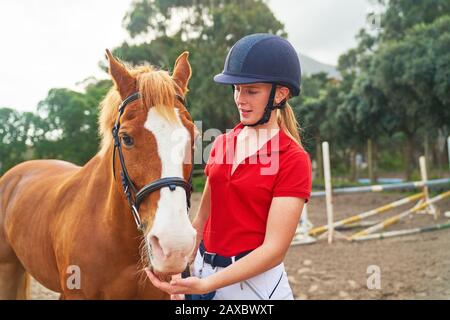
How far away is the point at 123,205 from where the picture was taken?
227 cm

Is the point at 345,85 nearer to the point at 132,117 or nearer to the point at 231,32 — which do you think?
the point at 231,32

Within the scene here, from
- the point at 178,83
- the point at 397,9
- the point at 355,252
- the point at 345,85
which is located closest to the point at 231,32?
the point at 345,85

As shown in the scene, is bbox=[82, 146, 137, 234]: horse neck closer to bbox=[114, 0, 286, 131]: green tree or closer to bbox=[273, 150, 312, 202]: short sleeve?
bbox=[273, 150, 312, 202]: short sleeve

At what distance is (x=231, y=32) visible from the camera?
72.7 ft

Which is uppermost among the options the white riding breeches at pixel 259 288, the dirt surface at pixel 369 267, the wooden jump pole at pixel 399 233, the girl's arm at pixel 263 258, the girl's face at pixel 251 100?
the girl's face at pixel 251 100

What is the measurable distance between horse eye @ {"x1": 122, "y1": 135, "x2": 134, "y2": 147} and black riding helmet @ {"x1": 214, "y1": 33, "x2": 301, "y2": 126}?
1.44ft

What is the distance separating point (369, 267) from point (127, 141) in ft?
15.4

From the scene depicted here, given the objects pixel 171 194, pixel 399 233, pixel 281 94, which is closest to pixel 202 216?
pixel 171 194

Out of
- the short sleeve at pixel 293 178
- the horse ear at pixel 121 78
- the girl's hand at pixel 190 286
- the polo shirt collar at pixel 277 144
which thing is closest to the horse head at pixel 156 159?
the horse ear at pixel 121 78

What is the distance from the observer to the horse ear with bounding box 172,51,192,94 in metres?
2.19

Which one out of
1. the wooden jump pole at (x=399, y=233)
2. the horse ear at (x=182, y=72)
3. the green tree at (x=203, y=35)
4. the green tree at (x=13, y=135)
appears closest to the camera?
the horse ear at (x=182, y=72)

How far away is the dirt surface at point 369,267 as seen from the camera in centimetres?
504

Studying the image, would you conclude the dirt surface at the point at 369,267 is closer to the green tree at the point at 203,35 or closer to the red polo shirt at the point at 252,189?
the red polo shirt at the point at 252,189

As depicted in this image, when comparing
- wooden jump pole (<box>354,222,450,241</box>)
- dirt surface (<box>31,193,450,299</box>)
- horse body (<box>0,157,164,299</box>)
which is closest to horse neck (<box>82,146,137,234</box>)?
horse body (<box>0,157,164,299</box>)
